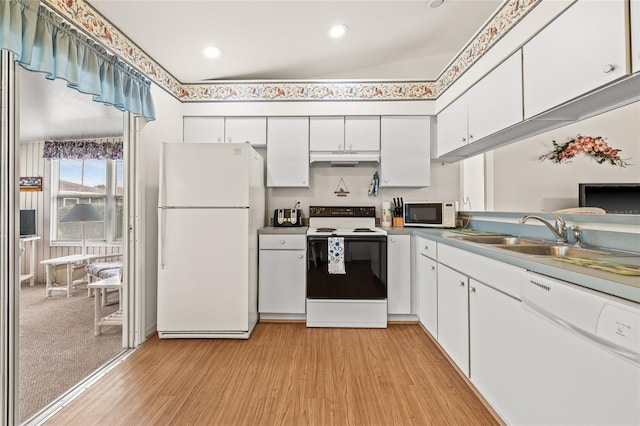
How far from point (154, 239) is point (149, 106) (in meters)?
1.13

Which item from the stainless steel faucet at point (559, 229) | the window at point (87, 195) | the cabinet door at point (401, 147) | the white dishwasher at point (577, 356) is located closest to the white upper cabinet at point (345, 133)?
the cabinet door at point (401, 147)

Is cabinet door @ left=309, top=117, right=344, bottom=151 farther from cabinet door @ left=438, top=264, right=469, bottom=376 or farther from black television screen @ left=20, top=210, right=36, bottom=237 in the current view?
black television screen @ left=20, top=210, right=36, bottom=237

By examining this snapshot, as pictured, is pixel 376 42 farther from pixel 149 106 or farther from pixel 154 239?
pixel 154 239

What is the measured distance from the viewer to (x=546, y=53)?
4.81ft

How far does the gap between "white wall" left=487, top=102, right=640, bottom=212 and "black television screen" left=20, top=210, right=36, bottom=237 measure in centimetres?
532

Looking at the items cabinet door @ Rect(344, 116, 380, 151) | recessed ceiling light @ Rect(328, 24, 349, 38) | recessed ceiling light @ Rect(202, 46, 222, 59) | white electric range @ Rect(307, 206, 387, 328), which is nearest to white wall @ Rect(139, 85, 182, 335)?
recessed ceiling light @ Rect(202, 46, 222, 59)

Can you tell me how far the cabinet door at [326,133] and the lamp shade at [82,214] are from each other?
324cm

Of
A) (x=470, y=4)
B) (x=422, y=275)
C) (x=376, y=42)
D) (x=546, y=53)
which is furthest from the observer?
(x=376, y=42)

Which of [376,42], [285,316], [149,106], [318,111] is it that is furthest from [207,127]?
[285,316]

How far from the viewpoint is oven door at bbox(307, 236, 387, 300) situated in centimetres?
254

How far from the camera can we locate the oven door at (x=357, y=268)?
2.54m

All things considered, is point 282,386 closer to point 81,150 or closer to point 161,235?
point 161,235

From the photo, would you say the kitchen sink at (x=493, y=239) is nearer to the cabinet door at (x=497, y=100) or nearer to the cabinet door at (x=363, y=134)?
the cabinet door at (x=497, y=100)

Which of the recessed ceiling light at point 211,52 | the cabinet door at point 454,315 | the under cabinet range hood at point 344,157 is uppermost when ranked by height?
the recessed ceiling light at point 211,52
